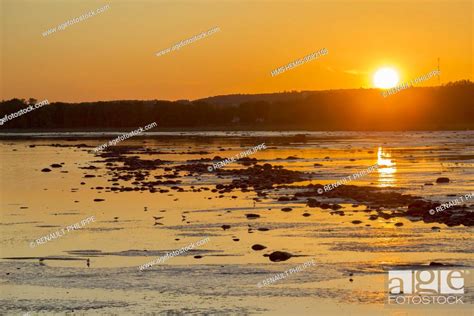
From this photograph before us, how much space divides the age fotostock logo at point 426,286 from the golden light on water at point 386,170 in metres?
20.9

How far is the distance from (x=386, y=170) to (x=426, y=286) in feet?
106

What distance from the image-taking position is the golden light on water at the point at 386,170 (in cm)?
4134

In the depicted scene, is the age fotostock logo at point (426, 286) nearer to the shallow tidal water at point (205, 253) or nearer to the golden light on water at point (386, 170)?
the shallow tidal water at point (205, 253)

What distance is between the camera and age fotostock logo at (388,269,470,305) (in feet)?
56.1

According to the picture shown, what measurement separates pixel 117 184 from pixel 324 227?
61.8 feet

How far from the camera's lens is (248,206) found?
106ft

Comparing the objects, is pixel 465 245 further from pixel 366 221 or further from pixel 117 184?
pixel 117 184

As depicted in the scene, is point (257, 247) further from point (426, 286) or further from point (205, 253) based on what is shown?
point (426, 286)

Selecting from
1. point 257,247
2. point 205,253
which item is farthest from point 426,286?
point 205,253

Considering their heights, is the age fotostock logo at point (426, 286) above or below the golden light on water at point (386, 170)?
below

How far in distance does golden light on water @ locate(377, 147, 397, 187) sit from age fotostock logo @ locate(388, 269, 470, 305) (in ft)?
68.5

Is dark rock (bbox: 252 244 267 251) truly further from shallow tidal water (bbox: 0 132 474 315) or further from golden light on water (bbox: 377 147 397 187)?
golden light on water (bbox: 377 147 397 187)

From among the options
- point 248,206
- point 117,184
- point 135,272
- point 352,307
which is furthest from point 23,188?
point 352,307

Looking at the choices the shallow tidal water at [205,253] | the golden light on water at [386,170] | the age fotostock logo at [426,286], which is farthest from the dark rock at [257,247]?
the golden light on water at [386,170]
